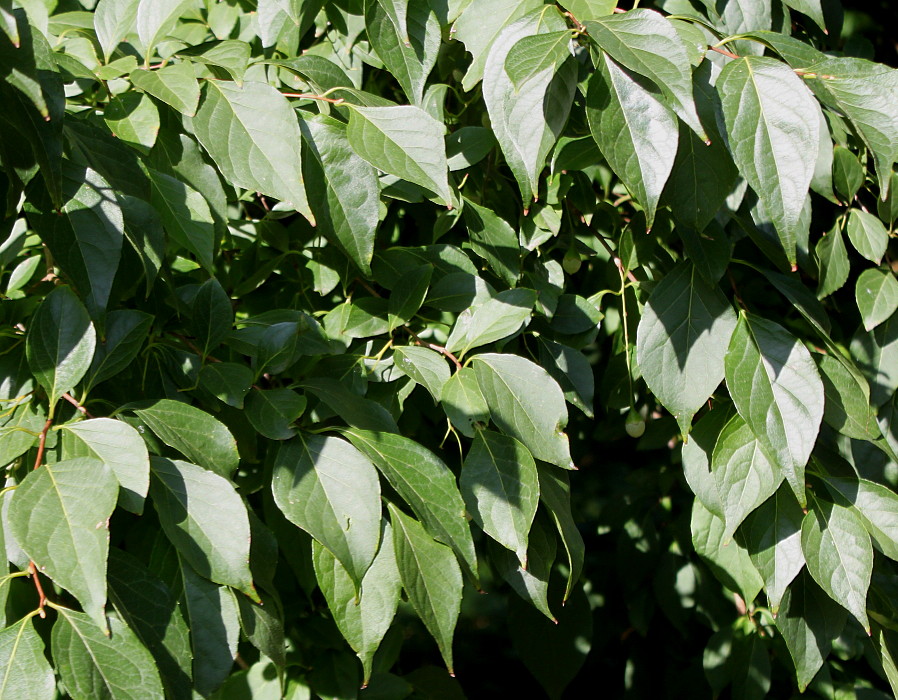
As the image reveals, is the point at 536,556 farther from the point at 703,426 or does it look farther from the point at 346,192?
the point at 346,192

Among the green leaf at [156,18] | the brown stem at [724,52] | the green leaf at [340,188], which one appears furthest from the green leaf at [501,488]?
the green leaf at [156,18]

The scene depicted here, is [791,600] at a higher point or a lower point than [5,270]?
lower

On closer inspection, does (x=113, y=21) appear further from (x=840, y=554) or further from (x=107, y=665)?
(x=840, y=554)

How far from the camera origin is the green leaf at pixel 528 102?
74cm

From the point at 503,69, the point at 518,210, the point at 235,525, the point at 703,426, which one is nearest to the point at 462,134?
the point at 518,210

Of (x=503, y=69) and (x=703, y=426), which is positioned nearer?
(x=503, y=69)

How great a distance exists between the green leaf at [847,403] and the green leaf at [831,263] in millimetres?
233

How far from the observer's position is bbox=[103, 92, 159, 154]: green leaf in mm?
865

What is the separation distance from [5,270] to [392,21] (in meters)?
0.65

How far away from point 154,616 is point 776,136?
0.65m

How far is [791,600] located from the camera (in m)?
0.99

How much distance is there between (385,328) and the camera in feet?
3.30

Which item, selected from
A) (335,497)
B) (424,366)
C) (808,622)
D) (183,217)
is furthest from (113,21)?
(808,622)

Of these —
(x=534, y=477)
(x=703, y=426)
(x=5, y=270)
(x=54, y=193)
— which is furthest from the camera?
(x=5, y=270)
